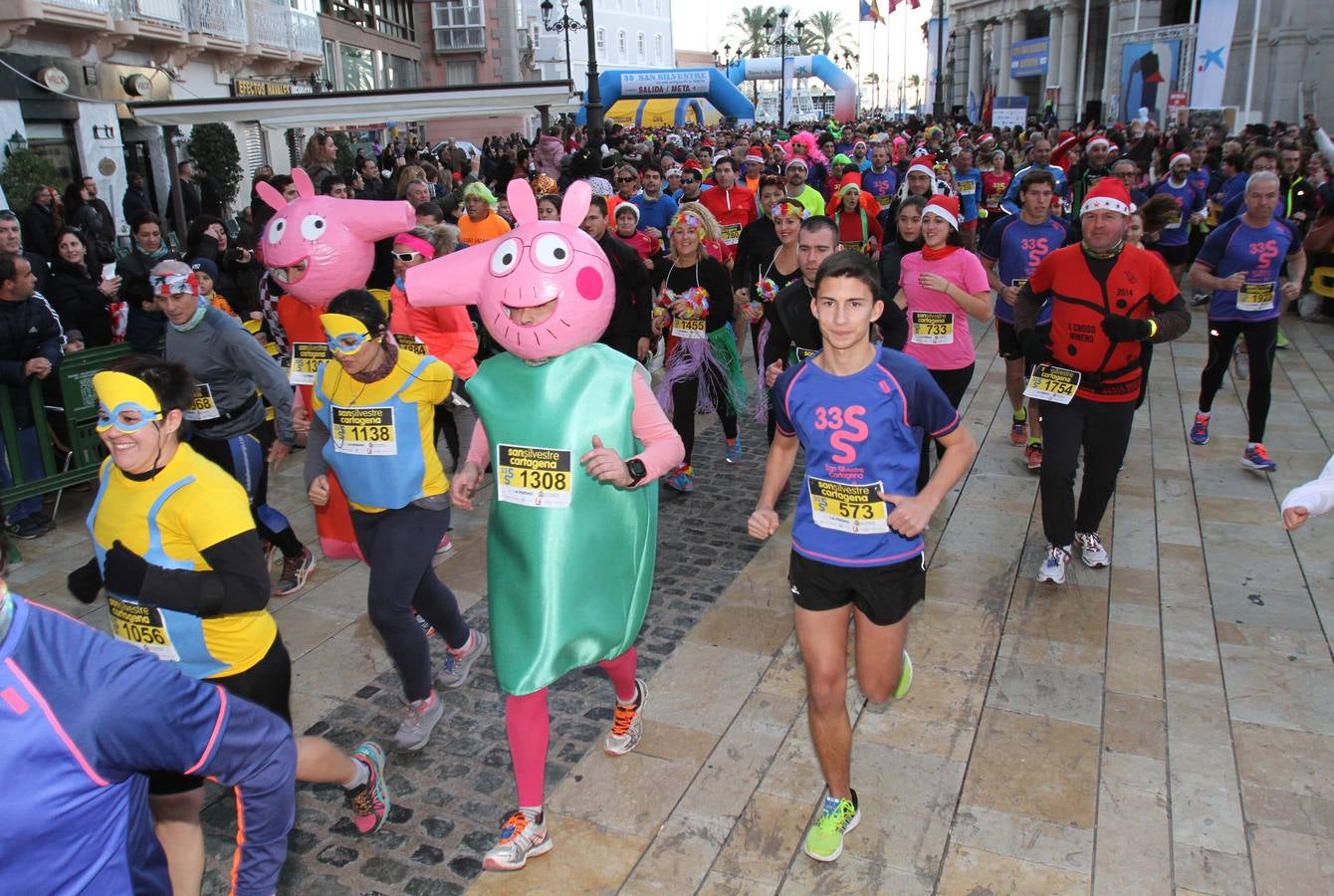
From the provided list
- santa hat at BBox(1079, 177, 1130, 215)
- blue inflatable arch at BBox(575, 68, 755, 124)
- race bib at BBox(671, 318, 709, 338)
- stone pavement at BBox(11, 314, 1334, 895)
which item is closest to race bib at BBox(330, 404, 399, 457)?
stone pavement at BBox(11, 314, 1334, 895)

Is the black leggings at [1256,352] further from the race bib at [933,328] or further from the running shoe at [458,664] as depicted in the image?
the running shoe at [458,664]

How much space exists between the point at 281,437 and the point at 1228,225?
671cm

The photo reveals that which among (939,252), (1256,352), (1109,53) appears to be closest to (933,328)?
(939,252)

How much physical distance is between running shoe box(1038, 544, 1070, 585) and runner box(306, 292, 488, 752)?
11.4 feet

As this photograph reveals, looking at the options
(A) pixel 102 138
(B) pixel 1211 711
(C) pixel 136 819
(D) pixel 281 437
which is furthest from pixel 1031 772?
(A) pixel 102 138

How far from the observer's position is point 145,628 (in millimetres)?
3174

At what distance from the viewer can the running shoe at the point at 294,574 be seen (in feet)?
20.0

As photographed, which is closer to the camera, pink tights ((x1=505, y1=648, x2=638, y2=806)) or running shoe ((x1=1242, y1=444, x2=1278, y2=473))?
pink tights ((x1=505, y1=648, x2=638, y2=806))

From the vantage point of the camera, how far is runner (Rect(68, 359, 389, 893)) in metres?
2.99

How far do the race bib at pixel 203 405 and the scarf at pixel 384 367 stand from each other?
161 centimetres

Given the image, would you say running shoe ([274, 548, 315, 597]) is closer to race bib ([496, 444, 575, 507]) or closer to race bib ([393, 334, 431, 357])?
race bib ([393, 334, 431, 357])

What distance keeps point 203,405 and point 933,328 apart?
14.1ft

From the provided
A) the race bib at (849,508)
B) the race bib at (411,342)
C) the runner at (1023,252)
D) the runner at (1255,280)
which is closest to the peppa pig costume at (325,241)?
the race bib at (411,342)

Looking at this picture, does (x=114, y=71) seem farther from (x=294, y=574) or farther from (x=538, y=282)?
(x=538, y=282)
